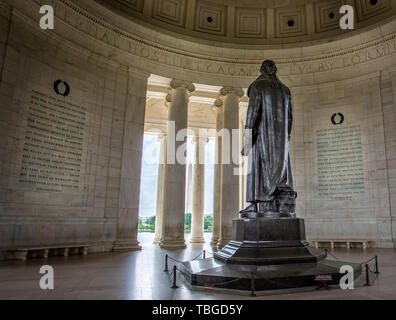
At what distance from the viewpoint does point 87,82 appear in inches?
604

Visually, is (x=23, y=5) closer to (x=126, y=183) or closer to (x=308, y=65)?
(x=126, y=183)

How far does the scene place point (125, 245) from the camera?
15180 millimetres

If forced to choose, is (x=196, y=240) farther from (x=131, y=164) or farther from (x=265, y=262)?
(x=265, y=262)

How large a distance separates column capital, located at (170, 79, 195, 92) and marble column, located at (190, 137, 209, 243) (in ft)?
26.3

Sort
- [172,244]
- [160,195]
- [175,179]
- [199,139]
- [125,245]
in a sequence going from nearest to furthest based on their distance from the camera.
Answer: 1. [125,245]
2. [172,244]
3. [175,179]
4. [160,195]
5. [199,139]

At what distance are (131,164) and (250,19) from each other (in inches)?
503

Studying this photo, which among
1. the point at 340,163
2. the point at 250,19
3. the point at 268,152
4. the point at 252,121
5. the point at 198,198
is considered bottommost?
the point at 198,198

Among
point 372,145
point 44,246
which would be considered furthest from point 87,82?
point 372,145

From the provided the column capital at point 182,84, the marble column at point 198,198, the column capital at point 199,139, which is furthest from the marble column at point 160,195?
the column capital at point 182,84

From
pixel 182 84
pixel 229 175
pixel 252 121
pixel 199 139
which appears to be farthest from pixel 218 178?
pixel 252 121

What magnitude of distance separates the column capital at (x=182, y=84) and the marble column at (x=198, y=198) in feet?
26.3

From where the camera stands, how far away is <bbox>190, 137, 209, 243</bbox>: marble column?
2263 cm
